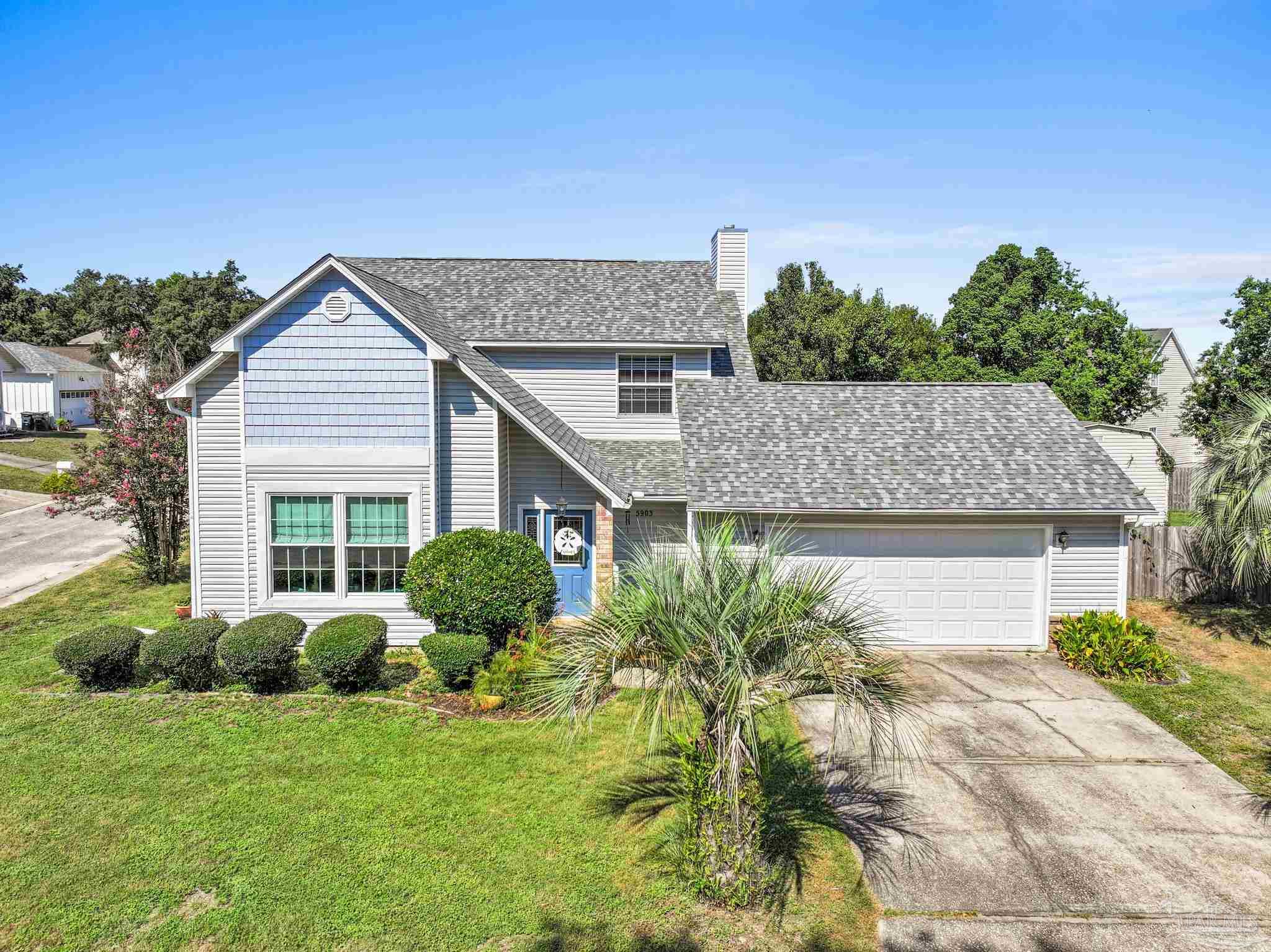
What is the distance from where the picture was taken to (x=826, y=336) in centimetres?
3741

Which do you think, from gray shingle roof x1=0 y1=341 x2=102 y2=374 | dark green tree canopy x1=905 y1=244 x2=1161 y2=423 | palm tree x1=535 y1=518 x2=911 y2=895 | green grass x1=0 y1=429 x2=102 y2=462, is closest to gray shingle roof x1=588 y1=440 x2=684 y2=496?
palm tree x1=535 y1=518 x2=911 y2=895

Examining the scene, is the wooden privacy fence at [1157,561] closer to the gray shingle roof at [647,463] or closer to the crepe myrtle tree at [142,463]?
the gray shingle roof at [647,463]

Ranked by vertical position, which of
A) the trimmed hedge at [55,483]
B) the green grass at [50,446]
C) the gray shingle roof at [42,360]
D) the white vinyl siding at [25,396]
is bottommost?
the trimmed hedge at [55,483]

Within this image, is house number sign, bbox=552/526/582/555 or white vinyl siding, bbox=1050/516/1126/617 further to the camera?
house number sign, bbox=552/526/582/555

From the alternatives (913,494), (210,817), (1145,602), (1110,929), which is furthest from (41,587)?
(1145,602)

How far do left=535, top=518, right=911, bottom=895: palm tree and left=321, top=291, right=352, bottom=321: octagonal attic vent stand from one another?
29.1 feet

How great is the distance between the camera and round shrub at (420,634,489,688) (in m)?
11.8

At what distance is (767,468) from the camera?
15.1 metres

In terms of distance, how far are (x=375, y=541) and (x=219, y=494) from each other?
2.84 metres

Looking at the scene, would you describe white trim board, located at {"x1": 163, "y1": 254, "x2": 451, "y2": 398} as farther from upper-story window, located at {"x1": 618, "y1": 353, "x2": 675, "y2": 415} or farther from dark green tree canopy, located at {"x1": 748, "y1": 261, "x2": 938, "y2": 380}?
dark green tree canopy, located at {"x1": 748, "y1": 261, "x2": 938, "y2": 380}

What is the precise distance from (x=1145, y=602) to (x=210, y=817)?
1774 centimetres

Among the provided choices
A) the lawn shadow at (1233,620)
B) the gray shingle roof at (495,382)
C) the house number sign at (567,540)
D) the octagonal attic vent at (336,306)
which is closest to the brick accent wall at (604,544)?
the gray shingle roof at (495,382)

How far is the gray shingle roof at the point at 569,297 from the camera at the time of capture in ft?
59.3

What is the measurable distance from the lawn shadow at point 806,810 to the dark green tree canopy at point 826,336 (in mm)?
29550
